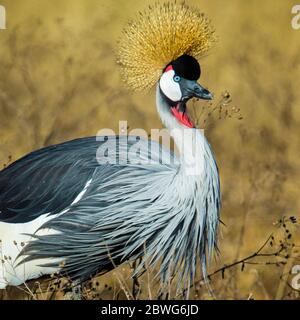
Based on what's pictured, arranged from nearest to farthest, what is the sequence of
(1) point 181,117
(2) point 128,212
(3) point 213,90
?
1. (2) point 128,212
2. (1) point 181,117
3. (3) point 213,90

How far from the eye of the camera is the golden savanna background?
4438mm

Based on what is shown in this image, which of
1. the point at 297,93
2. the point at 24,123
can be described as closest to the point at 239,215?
the point at 297,93

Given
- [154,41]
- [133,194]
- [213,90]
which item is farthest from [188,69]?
[213,90]

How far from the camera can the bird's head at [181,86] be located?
3.65 m

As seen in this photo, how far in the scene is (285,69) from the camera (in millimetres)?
4664

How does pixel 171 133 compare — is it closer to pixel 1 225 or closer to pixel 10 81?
pixel 1 225

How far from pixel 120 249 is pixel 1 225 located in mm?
413

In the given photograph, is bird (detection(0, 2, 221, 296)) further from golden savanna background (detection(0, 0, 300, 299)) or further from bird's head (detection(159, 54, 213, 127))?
golden savanna background (detection(0, 0, 300, 299))

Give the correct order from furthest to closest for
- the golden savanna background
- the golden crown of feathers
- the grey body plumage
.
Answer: the golden savanna background → the golden crown of feathers → the grey body plumage

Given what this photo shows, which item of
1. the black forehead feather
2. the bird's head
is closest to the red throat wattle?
the bird's head

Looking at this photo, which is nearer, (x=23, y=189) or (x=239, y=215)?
(x=23, y=189)

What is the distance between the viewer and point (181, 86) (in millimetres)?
3652

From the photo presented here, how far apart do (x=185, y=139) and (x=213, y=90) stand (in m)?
1.01

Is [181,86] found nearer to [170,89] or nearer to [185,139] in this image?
[170,89]
